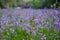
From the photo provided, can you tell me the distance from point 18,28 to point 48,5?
309 inches

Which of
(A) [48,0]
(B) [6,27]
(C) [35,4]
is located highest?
(B) [6,27]

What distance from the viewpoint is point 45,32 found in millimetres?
2650

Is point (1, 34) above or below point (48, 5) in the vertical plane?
above

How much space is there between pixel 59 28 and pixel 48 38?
0.33 m

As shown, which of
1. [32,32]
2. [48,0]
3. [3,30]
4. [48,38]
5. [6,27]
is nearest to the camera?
[48,38]

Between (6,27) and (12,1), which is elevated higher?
(6,27)

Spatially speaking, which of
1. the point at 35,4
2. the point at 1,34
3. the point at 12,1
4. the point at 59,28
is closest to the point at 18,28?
the point at 1,34

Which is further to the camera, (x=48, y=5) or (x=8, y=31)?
(x=48, y=5)

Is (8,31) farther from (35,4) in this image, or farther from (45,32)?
(35,4)

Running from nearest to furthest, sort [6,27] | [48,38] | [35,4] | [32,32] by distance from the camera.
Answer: [48,38] → [32,32] → [6,27] → [35,4]

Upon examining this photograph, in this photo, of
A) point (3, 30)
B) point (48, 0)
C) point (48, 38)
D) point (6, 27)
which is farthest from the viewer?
point (48, 0)

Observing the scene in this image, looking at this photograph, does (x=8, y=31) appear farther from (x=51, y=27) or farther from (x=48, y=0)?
(x=48, y=0)

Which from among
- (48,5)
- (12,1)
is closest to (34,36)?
(12,1)

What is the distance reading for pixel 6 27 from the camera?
294cm
